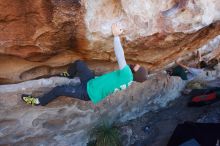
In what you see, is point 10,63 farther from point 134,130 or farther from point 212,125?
point 212,125

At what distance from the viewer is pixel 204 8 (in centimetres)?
457

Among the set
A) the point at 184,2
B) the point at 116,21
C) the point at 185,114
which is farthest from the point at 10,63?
the point at 185,114

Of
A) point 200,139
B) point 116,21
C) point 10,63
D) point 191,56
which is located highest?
point 116,21

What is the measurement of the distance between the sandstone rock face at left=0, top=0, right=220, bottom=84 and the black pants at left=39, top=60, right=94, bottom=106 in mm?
214

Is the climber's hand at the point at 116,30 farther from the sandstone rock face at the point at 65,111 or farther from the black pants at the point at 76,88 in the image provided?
the sandstone rock face at the point at 65,111

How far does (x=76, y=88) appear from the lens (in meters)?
4.43

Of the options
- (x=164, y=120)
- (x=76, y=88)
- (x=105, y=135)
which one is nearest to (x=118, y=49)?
(x=76, y=88)

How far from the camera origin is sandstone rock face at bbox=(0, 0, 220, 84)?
3.91 meters

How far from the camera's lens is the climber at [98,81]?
13.2 ft

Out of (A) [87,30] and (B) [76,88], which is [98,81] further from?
(A) [87,30]

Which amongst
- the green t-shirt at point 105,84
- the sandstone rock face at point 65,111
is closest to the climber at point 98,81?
the green t-shirt at point 105,84

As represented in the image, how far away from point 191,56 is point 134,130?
5.17 ft

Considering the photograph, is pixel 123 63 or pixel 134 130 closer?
pixel 123 63

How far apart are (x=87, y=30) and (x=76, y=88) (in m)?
0.67
